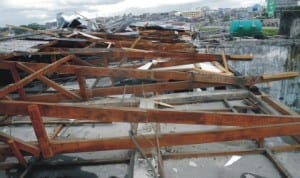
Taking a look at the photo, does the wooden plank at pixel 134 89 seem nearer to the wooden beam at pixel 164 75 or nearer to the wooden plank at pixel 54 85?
the wooden plank at pixel 54 85

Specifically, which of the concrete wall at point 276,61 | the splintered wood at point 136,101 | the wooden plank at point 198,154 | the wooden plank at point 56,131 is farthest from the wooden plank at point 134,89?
the concrete wall at point 276,61

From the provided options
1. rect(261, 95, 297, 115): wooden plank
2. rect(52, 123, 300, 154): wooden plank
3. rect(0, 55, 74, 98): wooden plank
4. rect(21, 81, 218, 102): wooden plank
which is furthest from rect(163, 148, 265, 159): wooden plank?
rect(0, 55, 74, 98): wooden plank

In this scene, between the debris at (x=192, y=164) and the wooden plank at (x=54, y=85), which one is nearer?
the debris at (x=192, y=164)

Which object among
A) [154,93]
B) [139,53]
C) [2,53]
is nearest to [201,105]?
[154,93]

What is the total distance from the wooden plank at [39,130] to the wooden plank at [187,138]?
0.08m

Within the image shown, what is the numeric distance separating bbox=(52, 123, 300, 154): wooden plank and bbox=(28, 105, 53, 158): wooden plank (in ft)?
0.26

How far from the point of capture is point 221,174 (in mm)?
3945

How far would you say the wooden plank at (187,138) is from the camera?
337 cm

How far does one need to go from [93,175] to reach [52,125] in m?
1.90

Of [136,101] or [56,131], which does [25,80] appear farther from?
[136,101]

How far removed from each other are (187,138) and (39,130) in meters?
1.61

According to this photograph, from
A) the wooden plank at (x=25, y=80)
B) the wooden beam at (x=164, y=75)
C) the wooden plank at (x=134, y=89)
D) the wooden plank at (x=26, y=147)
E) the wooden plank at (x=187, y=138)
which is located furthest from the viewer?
the wooden plank at (x=134, y=89)

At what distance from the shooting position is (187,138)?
3520mm

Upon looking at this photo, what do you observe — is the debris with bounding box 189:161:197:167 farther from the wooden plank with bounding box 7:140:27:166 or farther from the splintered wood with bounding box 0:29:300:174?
the wooden plank with bounding box 7:140:27:166
